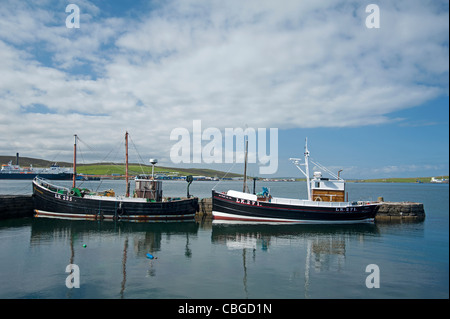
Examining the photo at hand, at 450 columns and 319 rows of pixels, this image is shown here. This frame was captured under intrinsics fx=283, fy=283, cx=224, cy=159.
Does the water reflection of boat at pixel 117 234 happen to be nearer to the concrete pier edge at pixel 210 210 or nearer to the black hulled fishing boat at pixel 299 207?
the concrete pier edge at pixel 210 210

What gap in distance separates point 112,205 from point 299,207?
24.6 metres

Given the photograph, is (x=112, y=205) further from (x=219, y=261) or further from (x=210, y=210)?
(x=219, y=261)

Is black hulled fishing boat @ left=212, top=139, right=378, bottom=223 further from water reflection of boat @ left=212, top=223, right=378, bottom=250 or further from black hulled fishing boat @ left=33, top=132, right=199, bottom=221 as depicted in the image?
black hulled fishing boat @ left=33, top=132, right=199, bottom=221

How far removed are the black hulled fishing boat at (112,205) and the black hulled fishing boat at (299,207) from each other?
563cm

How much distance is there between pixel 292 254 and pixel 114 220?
2466cm

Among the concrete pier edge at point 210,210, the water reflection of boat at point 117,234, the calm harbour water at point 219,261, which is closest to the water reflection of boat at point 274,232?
the calm harbour water at point 219,261

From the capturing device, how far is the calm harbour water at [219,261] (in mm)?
14836

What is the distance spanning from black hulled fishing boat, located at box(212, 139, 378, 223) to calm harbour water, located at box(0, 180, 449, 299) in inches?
107

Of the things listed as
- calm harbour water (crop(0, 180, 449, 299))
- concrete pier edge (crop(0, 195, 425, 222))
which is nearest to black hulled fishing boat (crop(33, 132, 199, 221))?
concrete pier edge (crop(0, 195, 425, 222))

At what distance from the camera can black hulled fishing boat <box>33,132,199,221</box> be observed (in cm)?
3738

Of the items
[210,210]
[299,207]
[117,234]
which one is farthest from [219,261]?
[210,210]

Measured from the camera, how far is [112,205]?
37.4 m
